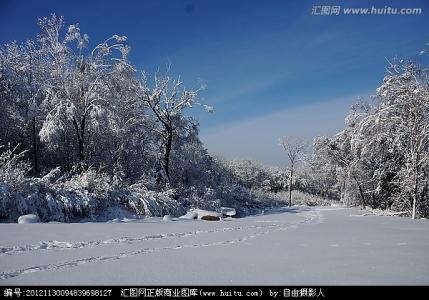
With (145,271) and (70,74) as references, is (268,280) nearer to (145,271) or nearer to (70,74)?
(145,271)

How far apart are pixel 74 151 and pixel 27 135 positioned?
280cm

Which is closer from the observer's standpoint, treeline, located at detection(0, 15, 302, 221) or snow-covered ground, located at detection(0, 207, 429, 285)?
snow-covered ground, located at detection(0, 207, 429, 285)

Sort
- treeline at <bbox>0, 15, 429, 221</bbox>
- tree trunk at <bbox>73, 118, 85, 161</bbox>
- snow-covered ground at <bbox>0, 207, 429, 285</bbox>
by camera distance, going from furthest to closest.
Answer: tree trunk at <bbox>73, 118, 85, 161</bbox>
treeline at <bbox>0, 15, 429, 221</bbox>
snow-covered ground at <bbox>0, 207, 429, 285</bbox>

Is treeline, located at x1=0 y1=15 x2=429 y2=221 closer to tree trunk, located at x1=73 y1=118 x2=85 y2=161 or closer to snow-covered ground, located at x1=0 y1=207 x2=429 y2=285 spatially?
tree trunk, located at x1=73 y1=118 x2=85 y2=161

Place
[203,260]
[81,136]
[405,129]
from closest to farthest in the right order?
[203,260], [405,129], [81,136]

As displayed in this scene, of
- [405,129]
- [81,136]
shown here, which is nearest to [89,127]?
[81,136]

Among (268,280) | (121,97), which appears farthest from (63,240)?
(121,97)

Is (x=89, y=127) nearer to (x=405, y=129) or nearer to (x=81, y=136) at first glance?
(x=81, y=136)

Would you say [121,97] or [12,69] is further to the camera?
[121,97]

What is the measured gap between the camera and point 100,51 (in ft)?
70.1

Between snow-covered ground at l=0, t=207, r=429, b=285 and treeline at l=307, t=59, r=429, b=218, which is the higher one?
treeline at l=307, t=59, r=429, b=218

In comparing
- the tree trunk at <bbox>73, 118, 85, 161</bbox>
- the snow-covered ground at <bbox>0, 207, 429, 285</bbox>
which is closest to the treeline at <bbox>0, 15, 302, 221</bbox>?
the tree trunk at <bbox>73, 118, 85, 161</bbox>

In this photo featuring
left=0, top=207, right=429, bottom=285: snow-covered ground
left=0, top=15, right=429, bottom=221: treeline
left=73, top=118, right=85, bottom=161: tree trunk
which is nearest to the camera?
left=0, top=207, right=429, bottom=285: snow-covered ground

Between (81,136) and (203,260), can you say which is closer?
(203,260)
